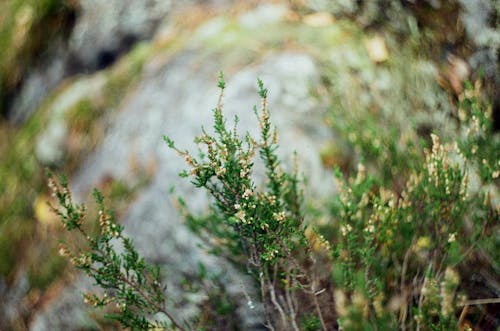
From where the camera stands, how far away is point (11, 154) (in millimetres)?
4930

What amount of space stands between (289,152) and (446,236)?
3.42ft

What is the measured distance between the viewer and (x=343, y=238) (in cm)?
211

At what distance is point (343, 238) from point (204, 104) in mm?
1563

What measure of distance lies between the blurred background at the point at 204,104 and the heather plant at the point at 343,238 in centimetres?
38

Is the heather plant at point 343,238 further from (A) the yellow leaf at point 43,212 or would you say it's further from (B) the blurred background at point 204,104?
(A) the yellow leaf at point 43,212

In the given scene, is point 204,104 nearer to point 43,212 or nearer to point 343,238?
point 343,238

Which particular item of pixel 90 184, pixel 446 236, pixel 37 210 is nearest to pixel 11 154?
pixel 37 210

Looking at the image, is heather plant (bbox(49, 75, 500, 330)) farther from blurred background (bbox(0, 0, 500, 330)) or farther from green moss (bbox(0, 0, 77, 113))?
green moss (bbox(0, 0, 77, 113))

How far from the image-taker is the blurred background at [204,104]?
9.10ft

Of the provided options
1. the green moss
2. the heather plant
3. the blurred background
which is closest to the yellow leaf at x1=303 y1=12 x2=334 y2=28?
the blurred background

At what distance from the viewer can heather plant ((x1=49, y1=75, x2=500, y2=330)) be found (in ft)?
5.43

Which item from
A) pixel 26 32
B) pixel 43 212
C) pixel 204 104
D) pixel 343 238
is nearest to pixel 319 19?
pixel 204 104

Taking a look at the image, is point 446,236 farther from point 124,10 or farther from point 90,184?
point 124,10

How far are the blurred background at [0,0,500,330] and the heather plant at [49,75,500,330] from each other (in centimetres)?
38
